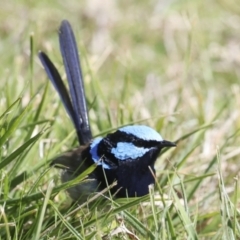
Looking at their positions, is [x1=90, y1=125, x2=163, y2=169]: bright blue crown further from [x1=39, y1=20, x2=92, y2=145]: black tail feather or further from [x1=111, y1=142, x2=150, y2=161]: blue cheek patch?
[x1=39, y1=20, x2=92, y2=145]: black tail feather

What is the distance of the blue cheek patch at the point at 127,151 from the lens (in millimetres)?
2793

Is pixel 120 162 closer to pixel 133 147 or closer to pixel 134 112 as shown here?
pixel 133 147

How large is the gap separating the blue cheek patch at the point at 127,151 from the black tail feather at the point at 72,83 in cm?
44

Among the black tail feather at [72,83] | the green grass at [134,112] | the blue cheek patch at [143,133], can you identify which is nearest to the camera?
the green grass at [134,112]

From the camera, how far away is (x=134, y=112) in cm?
387

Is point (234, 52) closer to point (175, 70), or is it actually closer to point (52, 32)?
point (175, 70)

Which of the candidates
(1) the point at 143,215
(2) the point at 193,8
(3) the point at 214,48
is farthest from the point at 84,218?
(2) the point at 193,8

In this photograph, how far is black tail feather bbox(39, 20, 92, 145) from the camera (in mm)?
3268

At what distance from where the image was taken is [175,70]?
4.98 m

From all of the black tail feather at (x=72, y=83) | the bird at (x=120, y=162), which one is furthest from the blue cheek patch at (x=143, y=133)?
the black tail feather at (x=72, y=83)

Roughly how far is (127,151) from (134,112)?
1081mm

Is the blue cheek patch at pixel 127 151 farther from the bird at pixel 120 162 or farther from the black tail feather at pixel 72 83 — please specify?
the black tail feather at pixel 72 83

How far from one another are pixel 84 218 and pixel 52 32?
3.08 m

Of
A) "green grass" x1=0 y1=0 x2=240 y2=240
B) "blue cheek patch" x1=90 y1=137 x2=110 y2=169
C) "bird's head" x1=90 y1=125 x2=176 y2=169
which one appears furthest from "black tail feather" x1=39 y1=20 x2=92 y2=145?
"bird's head" x1=90 y1=125 x2=176 y2=169
